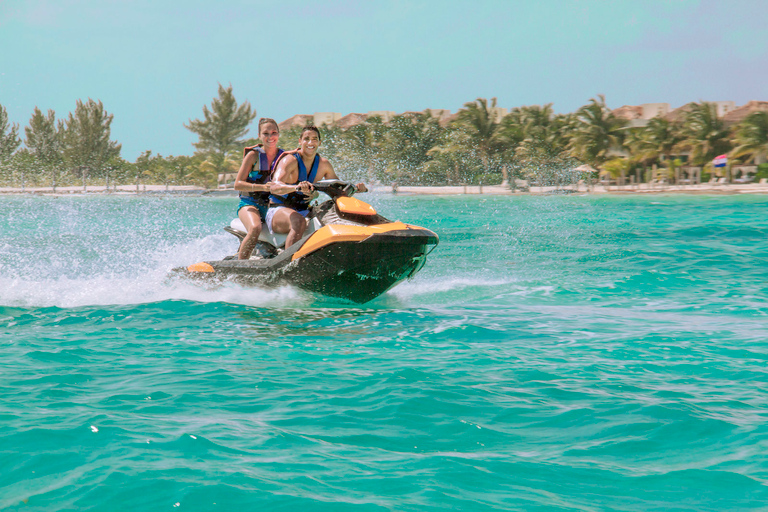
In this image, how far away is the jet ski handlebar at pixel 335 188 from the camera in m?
6.52

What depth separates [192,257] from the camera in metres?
9.62

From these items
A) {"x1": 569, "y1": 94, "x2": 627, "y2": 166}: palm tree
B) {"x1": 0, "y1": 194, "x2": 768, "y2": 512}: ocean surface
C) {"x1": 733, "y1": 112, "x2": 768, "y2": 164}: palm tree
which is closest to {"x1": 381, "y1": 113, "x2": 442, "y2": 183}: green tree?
{"x1": 569, "y1": 94, "x2": 627, "y2": 166}: palm tree

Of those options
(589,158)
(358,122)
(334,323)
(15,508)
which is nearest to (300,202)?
(334,323)

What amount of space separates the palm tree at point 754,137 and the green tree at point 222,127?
46813mm

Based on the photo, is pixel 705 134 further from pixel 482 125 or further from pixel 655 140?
pixel 482 125

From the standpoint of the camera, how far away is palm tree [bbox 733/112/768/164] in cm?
4794

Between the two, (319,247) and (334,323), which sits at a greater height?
(319,247)

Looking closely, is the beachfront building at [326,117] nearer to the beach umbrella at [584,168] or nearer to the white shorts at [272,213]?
the beach umbrella at [584,168]

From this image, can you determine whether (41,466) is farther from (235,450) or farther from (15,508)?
(235,450)

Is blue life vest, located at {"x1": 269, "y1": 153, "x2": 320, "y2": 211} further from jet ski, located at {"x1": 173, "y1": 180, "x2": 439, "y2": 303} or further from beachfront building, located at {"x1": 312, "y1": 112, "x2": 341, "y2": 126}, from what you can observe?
beachfront building, located at {"x1": 312, "y1": 112, "x2": 341, "y2": 126}

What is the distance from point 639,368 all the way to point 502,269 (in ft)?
18.9

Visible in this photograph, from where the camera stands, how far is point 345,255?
6.34 metres

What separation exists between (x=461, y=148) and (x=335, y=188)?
166ft

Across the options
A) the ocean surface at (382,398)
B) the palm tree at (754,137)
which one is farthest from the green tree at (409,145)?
the ocean surface at (382,398)
